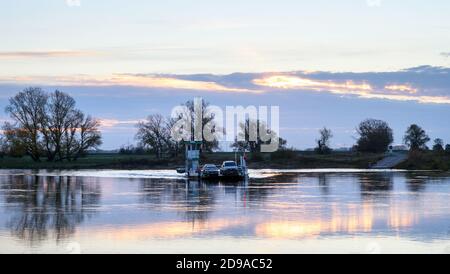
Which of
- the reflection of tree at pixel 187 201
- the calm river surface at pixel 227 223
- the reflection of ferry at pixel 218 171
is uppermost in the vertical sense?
the reflection of ferry at pixel 218 171

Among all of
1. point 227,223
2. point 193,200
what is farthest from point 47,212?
point 227,223

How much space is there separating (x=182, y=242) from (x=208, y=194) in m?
19.0

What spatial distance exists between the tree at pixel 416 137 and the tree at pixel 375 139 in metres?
5.78

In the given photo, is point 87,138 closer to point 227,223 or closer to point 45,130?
point 45,130

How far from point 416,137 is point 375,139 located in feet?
41.0

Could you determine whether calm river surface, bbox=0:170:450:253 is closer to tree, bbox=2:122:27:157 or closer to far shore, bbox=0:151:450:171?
far shore, bbox=0:151:450:171

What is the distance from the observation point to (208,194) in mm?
37188

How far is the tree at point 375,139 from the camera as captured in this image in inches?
4941

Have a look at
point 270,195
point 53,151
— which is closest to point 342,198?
point 270,195

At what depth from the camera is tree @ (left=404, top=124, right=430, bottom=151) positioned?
134m

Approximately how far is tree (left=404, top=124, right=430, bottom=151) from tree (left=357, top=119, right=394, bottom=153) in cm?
578

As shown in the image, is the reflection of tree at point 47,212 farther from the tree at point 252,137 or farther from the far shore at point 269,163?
the tree at point 252,137

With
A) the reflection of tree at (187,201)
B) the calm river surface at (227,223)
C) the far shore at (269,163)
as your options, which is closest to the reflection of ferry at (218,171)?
the reflection of tree at (187,201)
